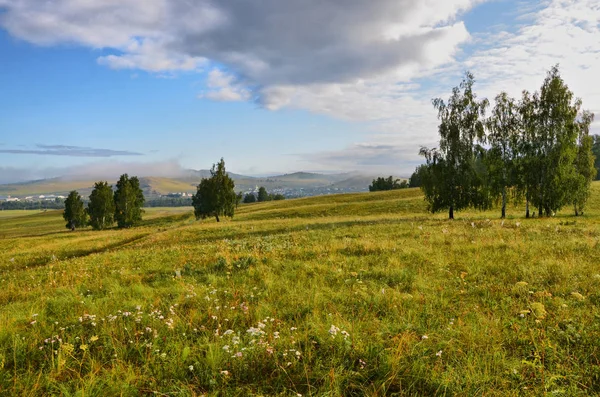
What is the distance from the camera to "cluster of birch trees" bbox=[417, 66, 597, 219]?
31.7 m

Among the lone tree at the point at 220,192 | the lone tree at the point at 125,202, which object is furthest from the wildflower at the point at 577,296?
the lone tree at the point at 125,202

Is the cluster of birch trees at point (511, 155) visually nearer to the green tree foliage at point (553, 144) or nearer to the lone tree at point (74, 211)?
the green tree foliage at point (553, 144)

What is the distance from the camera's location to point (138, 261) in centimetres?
1344

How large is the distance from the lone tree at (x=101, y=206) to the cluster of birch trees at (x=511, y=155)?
7854 centimetres

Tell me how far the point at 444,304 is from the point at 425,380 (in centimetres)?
303

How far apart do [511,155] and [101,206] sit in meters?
87.2

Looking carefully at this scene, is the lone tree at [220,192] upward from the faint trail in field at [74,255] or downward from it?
upward

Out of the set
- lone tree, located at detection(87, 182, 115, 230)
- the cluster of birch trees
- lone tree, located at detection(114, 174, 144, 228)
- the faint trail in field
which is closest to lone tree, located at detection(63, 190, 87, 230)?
lone tree, located at detection(87, 182, 115, 230)

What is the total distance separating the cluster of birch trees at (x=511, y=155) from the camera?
31.7 metres

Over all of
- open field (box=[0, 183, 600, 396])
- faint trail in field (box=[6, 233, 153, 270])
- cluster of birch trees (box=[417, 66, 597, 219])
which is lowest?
faint trail in field (box=[6, 233, 153, 270])

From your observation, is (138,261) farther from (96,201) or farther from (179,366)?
(96,201)

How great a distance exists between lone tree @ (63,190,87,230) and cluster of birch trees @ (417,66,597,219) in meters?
96.1

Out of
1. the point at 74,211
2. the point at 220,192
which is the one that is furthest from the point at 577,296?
the point at 74,211

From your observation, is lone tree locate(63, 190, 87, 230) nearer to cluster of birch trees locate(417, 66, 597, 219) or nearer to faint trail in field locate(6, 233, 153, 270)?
faint trail in field locate(6, 233, 153, 270)
